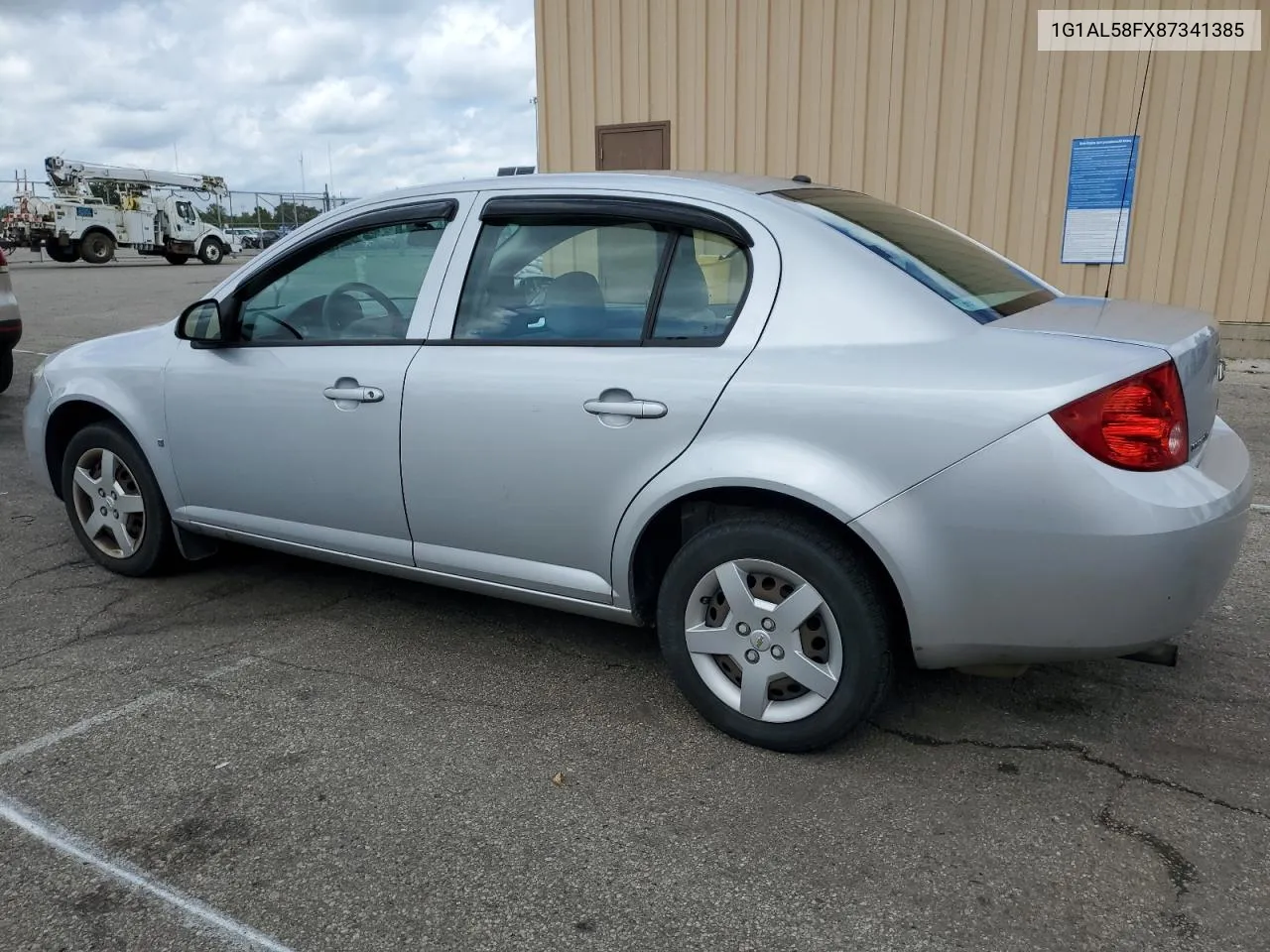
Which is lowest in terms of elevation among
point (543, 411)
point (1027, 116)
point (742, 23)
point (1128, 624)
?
point (1128, 624)

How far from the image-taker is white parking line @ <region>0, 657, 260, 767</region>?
9.52ft

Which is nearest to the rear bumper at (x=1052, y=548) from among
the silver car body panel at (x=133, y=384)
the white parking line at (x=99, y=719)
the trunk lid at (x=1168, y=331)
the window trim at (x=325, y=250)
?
the trunk lid at (x=1168, y=331)

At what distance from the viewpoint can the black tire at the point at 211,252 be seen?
3359 cm

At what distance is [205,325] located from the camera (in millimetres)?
3740

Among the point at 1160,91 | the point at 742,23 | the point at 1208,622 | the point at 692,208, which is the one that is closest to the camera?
the point at 692,208

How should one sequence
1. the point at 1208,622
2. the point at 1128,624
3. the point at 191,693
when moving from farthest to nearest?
the point at 1208,622, the point at 191,693, the point at 1128,624

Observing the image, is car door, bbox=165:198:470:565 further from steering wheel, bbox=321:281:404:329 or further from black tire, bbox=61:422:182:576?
black tire, bbox=61:422:182:576

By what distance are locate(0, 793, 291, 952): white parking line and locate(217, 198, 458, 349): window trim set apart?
170 centimetres

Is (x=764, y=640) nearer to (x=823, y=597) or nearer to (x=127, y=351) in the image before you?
(x=823, y=597)

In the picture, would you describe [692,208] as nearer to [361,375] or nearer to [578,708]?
[361,375]

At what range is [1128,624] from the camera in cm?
243

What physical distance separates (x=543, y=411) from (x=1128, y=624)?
166 cm

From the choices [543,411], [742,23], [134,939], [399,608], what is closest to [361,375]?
[543,411]

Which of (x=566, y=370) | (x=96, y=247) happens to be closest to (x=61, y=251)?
(x=96, y=247)
